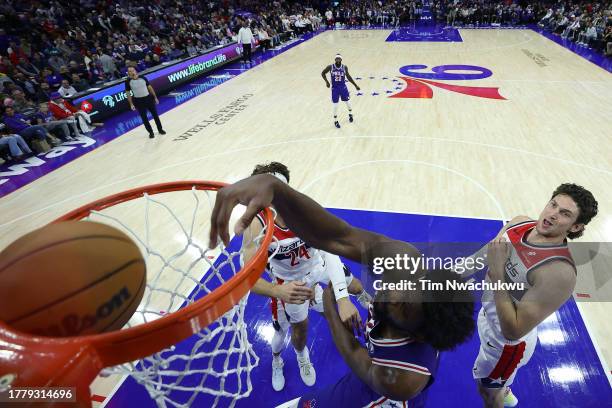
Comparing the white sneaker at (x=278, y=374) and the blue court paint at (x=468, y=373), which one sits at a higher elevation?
the white sneaker at (x=278, y=374)

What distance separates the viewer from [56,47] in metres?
11.9

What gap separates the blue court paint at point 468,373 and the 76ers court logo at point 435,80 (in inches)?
309

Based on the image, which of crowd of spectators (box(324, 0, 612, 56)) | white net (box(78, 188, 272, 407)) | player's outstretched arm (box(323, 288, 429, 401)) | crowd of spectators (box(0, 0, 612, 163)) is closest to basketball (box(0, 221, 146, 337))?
white net (box(78, 188, 272, 407))

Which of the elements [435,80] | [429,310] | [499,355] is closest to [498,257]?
[499,355]

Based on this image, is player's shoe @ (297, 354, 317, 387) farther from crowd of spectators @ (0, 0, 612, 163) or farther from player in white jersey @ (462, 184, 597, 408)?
crowd of spectators @ (0, 0, 612, 163)

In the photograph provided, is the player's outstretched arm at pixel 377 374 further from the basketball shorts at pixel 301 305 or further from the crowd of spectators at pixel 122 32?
the crowd of spectators at pixel 122 32

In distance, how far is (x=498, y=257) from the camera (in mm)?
2199

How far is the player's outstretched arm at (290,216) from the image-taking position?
47.9 inches

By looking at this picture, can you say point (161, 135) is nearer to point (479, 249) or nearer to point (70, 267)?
point (479, 249)

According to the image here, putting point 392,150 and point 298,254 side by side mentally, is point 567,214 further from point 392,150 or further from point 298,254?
point 392,150

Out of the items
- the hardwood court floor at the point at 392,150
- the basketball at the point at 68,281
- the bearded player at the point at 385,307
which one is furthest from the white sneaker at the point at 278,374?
the hardwood court floor at the point at 392,150

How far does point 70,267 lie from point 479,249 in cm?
406

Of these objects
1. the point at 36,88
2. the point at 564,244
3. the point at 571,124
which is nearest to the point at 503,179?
the point at 571,124

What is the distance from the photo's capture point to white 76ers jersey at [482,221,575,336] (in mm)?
2119
